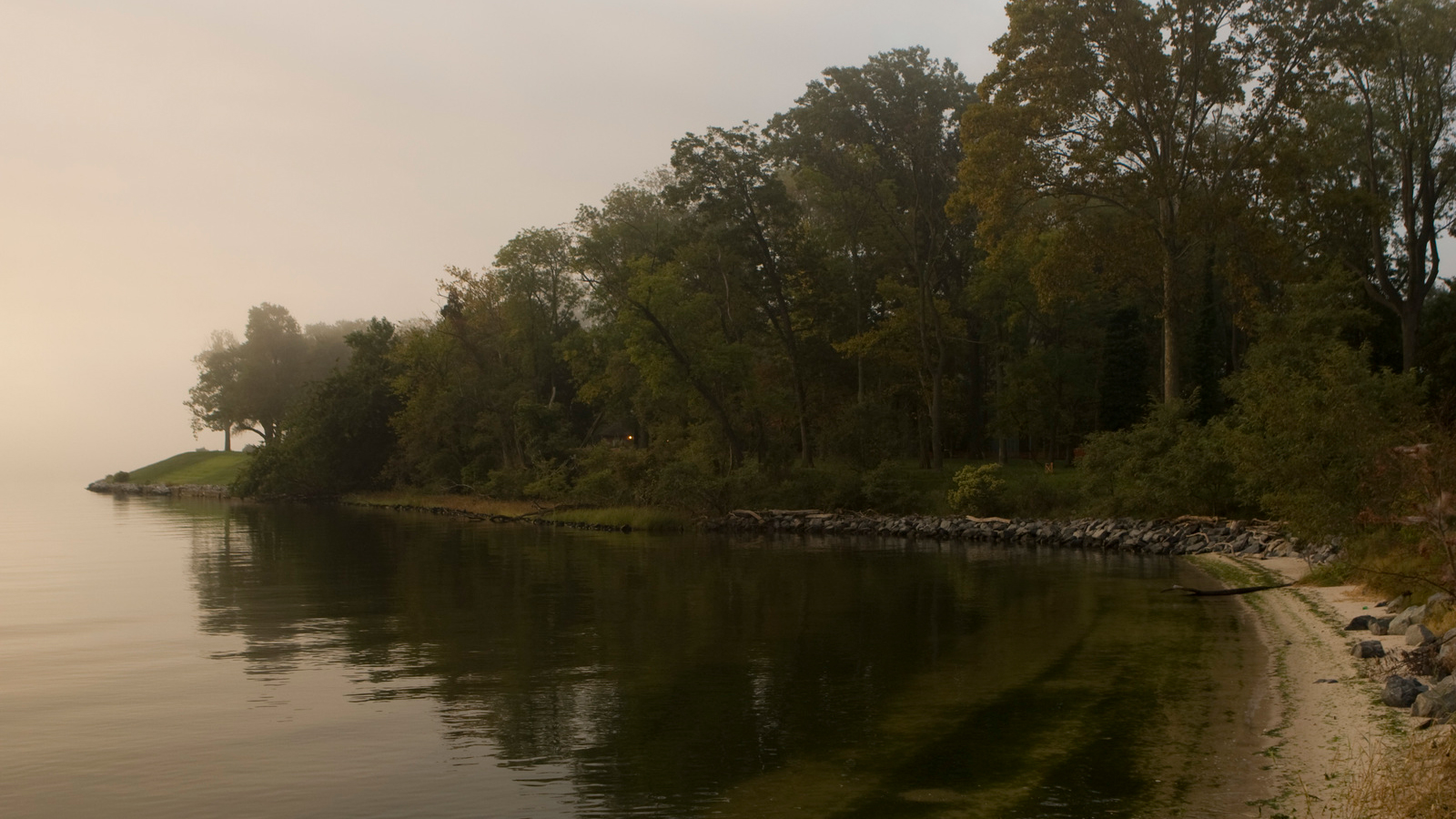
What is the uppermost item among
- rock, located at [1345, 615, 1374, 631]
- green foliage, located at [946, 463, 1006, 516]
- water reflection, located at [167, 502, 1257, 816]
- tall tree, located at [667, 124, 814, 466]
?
tall tree, located at [667, 124, 814, 466]

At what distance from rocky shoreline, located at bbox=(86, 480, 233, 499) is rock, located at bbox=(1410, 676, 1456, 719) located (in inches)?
3299

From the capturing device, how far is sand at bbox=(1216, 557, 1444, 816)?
959 centimetres

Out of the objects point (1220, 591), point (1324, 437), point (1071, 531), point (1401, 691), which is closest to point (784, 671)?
point (1401, 691)

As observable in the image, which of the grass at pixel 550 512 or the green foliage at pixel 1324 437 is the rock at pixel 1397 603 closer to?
the green foliage at pixel 1324 437

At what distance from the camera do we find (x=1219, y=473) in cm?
3372

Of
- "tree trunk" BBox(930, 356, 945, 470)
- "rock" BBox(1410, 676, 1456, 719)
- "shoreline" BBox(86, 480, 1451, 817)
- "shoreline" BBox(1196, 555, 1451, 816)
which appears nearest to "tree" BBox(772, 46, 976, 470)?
"tree trunk" BBox(930, 356, 945, 470)

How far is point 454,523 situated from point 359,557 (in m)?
18.1

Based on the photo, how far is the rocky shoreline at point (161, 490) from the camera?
88250 mm

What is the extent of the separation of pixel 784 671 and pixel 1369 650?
308 inches

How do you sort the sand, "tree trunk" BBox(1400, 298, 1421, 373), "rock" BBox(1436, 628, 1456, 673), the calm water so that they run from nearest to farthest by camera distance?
the sand
the calm water
"rock" BBox(1436, 628, 1456, 673)
"tree trunk" BBox(1400, 298, 1421, 373)

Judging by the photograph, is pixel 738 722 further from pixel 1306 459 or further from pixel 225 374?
pixel 225 374

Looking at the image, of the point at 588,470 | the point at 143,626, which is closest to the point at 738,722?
the point at 143,626

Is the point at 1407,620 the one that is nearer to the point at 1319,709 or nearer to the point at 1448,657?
the point at 1448,657

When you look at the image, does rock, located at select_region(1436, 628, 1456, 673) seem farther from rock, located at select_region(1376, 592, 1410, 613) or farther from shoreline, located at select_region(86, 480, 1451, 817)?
rock, located at select_region(1376, 592, 1410, 613)
